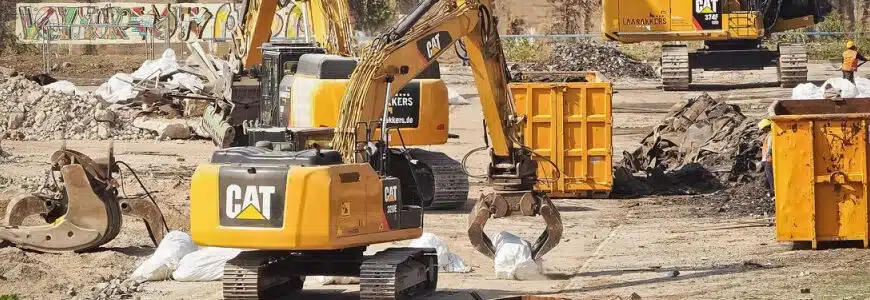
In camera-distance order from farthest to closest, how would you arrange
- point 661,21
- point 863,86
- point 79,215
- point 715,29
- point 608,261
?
→ point 661,21
point 715,29
point 863,86
point 608,261
point 79,215

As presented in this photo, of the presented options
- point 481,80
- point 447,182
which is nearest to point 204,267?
point 481,80

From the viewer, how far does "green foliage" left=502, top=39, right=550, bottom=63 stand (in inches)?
1919

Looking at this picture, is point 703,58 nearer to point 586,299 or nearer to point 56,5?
point 56,5

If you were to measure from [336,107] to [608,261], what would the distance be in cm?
360

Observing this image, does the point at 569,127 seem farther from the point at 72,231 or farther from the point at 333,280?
the point at 72,231

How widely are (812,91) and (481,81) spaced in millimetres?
12297

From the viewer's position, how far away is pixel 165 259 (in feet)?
47.8

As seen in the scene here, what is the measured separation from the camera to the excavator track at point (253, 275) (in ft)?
41.0

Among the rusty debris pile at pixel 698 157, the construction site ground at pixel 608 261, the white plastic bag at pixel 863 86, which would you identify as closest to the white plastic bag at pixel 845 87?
the white plastic bag at pixel 863 86

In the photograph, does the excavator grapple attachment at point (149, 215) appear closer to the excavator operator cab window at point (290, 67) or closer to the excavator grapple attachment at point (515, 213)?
the excavator grapple attachment at point (515, 213)

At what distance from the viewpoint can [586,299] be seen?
487 inches

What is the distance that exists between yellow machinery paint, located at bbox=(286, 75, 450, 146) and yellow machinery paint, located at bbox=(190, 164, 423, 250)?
4541 millimetres

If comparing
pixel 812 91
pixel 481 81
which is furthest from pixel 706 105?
pixel 481 81

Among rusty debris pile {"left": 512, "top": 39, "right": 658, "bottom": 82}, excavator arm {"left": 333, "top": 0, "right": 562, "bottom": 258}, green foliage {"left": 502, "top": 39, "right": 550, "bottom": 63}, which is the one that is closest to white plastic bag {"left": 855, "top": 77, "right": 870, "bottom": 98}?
excavator arm {"left": 333, "top": 0, "right": 562, "bottom": 258}
